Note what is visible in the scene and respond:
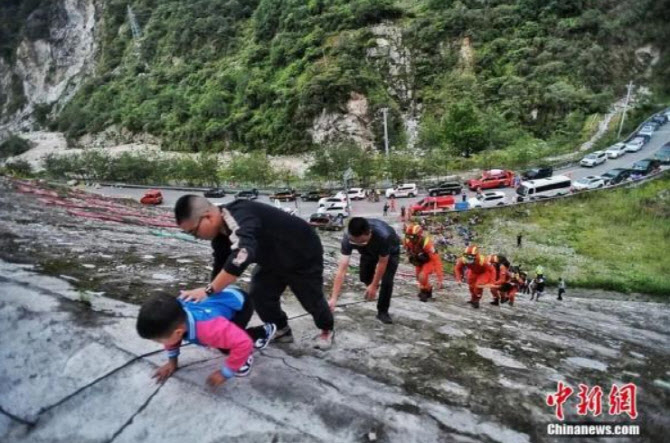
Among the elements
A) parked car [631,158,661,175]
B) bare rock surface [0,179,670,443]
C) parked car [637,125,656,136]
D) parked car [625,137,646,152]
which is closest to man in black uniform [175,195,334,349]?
bare rock surface [0,179,670,443]

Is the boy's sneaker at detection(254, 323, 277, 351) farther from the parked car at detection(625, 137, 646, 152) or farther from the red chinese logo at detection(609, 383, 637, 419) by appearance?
the parked car at detection(625, 137, 646, 152)

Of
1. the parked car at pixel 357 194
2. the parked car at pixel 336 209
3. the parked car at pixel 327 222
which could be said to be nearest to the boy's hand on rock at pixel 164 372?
the parked car at pixel 327 222

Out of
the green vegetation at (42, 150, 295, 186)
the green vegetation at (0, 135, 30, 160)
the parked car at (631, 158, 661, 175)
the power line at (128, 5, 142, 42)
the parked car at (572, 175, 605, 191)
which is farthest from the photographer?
the power line at (128, 5, 142, 42)

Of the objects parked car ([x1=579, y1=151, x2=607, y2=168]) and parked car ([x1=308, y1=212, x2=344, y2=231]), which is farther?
parked car ([x1=579, y1=151, x2=607, y2=168])

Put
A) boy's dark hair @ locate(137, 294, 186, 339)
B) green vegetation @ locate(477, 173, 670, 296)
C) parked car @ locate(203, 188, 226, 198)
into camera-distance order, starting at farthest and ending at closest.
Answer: parked car @ locate(203, 188, 226, 198)
green vegetation @ locate(477, 173, 670, 296)
boy's dark hair @ locate(137, 294, 186, 339)

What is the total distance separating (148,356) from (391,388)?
5.83 feet

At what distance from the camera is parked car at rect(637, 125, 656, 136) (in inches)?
1426

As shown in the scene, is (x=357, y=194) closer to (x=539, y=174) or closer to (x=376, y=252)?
(x=539, y=174)

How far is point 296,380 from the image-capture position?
3.11 m

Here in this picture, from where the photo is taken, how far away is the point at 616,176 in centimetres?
2759

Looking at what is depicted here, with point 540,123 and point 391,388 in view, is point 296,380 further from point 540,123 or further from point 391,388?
point 540,123

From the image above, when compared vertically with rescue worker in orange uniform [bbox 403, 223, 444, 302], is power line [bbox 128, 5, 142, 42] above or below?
Result: above

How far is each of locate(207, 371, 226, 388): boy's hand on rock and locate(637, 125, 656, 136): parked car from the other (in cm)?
4311

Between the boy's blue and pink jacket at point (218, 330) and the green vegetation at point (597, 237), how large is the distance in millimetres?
17544
